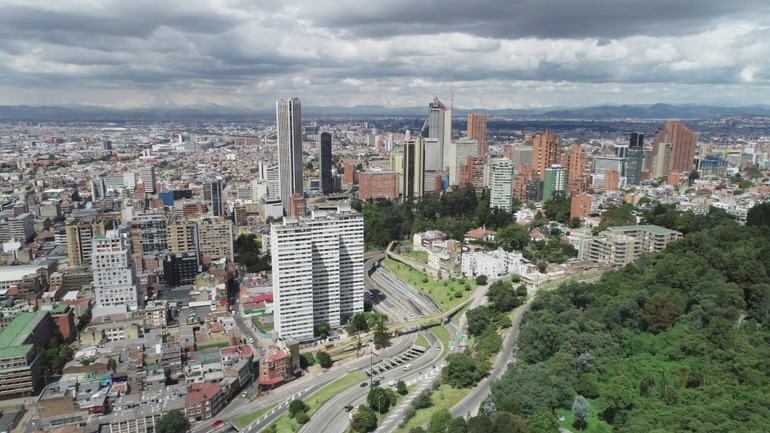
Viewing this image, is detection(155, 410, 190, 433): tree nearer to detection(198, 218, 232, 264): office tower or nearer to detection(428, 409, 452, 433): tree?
detection(428, 409, 452, 433): tree

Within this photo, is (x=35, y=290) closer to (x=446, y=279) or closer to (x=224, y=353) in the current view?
(x=224, y=353)

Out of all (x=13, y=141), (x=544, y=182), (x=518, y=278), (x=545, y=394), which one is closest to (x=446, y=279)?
(x=518, y=278)

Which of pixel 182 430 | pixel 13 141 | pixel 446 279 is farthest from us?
pixel 13 141

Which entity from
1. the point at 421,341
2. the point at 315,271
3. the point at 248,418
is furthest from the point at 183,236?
the point at 248,418

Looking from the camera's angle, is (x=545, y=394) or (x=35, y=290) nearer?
(x=545, y=394)

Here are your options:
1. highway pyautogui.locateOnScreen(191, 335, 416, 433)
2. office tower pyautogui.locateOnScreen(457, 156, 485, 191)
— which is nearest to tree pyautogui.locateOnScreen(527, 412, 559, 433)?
highway pyautogui.locateOnScreen(191, 335, 416, 433)

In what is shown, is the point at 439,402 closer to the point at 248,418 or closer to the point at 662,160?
the point at 248,418
